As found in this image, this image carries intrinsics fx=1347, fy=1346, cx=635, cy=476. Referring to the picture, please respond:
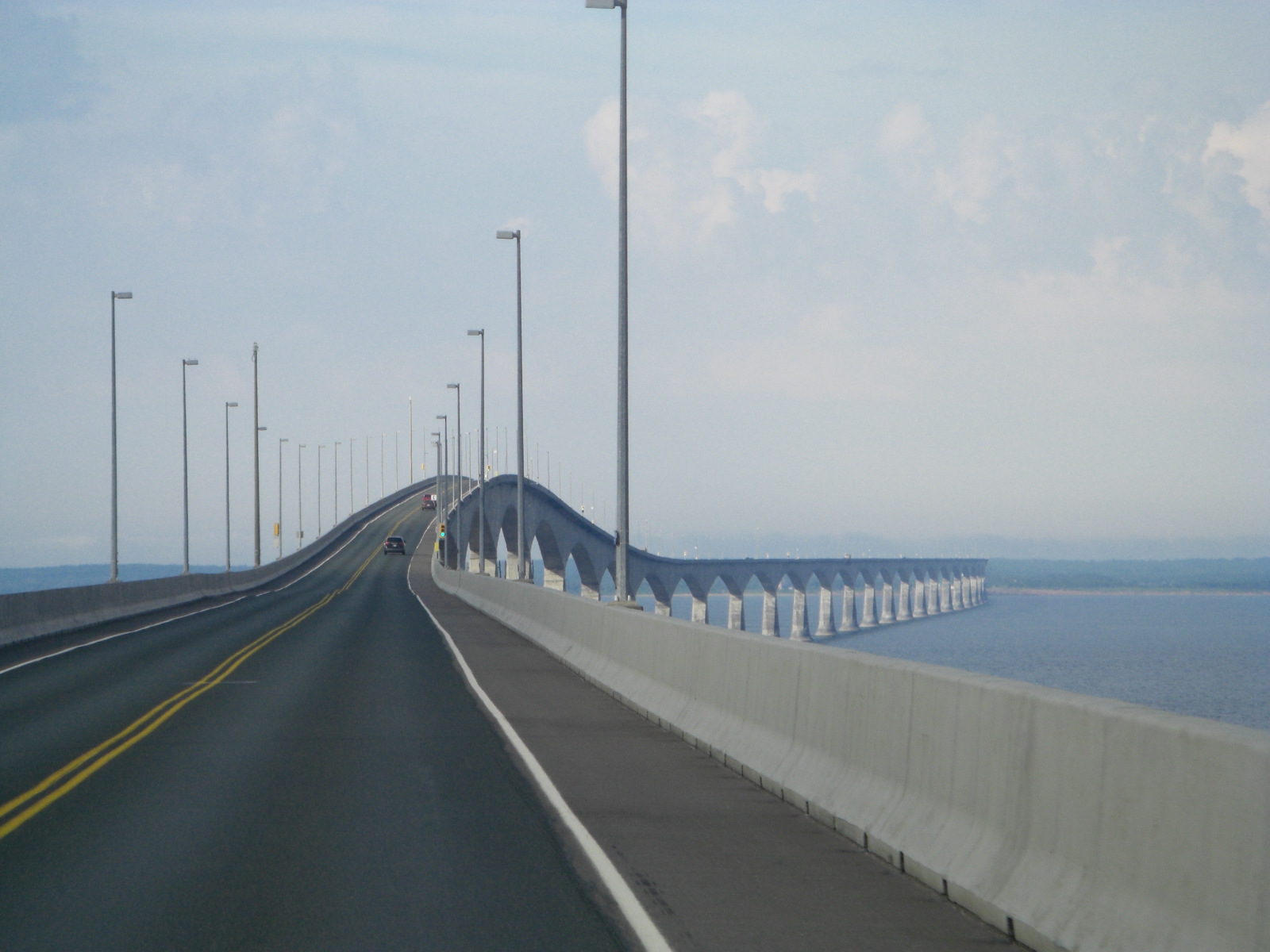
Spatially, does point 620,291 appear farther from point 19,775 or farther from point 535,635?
point 19,775

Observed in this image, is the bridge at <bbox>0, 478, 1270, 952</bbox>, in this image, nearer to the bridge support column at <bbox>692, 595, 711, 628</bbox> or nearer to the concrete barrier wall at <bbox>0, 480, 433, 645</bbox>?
the concrete barrier wall at <bbox>0, 480, 433, 645</bbox>

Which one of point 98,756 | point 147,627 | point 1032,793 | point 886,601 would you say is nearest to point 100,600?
point 147,627

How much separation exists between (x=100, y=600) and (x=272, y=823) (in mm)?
31483

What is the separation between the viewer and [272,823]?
29.7ft

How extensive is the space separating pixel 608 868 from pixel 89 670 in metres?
16.1

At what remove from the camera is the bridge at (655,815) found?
5383 millimetres

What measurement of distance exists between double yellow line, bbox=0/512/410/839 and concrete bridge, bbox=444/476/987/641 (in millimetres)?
68407

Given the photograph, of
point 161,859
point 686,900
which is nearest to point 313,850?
point 161,859

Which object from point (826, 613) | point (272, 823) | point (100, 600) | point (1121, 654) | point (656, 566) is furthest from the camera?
point (826, 613)

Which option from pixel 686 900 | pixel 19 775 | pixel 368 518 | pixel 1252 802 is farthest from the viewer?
pixel 368 518

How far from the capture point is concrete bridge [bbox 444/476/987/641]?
12312cm

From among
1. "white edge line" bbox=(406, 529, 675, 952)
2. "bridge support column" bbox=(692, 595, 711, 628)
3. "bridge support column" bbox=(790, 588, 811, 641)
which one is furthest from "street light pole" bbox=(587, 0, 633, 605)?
"bridge support column" bbox=(790, 588, 811, 641)

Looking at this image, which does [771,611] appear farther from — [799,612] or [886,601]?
[886,601]

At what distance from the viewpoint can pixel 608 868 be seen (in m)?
7.79
